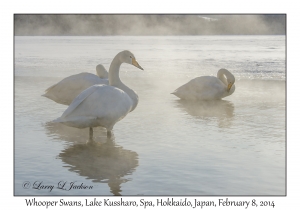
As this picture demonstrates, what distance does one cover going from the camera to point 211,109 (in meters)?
11.6

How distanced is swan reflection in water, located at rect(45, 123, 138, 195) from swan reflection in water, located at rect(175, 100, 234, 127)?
102 inches

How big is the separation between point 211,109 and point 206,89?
45.9 inches

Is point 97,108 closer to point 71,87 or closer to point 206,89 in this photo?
point 71,87

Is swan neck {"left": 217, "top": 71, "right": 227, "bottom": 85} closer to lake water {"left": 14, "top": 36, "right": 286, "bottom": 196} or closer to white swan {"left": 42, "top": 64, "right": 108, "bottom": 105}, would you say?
lake water {"left": 14, "top": 36, "right": 286, "bottom": 196}

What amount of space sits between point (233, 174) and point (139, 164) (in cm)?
131

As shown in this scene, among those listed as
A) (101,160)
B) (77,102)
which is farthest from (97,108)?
(101,160)

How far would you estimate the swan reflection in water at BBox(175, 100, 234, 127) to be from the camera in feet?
33.7

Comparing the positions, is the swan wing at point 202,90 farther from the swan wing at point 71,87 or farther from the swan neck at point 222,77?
the swan wing at point 71,87

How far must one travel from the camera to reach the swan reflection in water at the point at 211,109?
1028 cm

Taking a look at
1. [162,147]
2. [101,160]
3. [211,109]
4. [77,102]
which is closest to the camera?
[101,160]

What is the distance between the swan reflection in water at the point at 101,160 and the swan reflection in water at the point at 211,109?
2.59 m

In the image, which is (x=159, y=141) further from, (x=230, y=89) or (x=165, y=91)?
(x=165, y=91)
